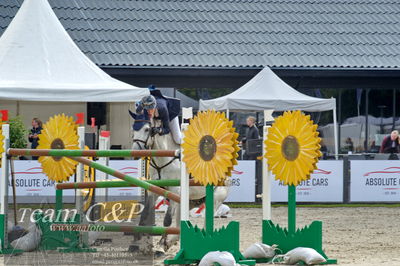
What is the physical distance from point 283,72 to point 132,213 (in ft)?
49.4

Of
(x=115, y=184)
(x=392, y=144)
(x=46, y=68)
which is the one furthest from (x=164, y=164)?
(x=392, y=144)

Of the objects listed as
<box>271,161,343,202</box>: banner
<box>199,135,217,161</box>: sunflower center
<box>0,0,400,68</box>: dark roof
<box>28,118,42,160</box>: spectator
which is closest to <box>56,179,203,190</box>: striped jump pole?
<box>199,135,217,161</box>: sunflower center

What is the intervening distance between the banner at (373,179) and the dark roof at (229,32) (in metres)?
5.50

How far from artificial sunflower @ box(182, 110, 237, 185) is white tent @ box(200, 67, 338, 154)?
12.1 m

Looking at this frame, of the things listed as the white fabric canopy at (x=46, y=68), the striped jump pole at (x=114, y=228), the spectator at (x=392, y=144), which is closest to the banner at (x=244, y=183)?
the white fabric canopy at (x=46, y=68)

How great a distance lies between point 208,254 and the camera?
9.43 metres

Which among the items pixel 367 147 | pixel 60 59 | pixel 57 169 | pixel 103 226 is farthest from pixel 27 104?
pixel 103 226

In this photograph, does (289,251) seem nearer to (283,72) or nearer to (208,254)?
(208,254)

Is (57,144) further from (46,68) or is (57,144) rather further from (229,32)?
(229,32)

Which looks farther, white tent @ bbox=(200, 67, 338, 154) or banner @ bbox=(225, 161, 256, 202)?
white tent @ bbox=(200, 67, 338, 154)

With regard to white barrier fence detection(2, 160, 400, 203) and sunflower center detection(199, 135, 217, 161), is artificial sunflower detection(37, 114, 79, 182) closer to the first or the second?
sunflower center detection(199, 135, 217, 161)

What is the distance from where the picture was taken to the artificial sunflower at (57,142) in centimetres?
1149

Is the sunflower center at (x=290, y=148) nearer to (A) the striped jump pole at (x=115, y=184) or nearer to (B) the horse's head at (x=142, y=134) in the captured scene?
(A) the striped jump pole at (x=115, y=184)

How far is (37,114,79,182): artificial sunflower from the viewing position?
1149 centimetres
